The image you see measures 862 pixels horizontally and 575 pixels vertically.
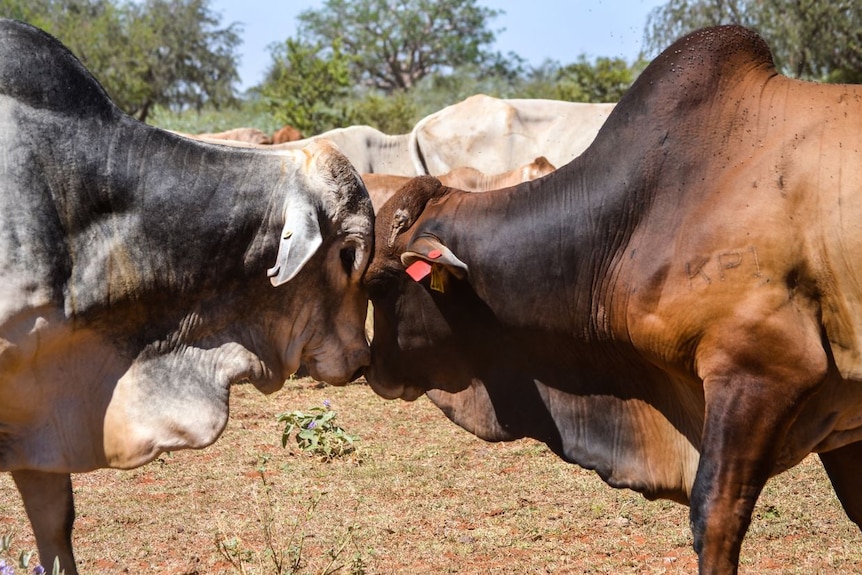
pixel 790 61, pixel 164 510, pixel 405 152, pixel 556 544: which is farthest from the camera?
pixel 790 61

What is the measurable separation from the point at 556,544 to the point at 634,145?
1855 mm

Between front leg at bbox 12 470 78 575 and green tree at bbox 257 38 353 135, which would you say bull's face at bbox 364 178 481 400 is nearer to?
front leg at bbox 12 470 78 575

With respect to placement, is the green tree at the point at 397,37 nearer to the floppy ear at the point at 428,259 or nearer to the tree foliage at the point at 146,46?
the tree foliage at the point at 146,46

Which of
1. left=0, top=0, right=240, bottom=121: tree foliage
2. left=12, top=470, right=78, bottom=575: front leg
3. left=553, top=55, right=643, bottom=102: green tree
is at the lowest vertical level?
left=12, top=470, right=78, bottom=575: front leg

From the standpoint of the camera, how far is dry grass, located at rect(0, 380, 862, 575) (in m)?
4.60

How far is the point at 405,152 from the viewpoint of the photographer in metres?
11.1

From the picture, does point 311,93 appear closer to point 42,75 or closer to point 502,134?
point 502,134

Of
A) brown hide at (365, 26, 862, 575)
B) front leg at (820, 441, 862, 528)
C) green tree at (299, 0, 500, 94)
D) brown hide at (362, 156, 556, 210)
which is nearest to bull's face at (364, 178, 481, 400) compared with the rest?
brown hide at (365, 26, 862, 575)

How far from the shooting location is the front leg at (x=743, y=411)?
129 inches

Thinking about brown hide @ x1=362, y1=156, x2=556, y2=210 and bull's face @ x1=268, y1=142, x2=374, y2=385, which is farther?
brown hide @ x1=362, y1=156, x2=556, y2=210

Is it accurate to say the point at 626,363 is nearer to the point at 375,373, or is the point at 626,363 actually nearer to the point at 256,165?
the point at 375,373

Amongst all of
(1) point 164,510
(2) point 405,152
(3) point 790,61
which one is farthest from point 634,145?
(3) point 790,61

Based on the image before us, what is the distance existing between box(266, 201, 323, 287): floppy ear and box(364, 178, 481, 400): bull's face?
58cm

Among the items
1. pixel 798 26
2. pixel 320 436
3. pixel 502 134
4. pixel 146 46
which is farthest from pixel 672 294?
pixel 146 46
